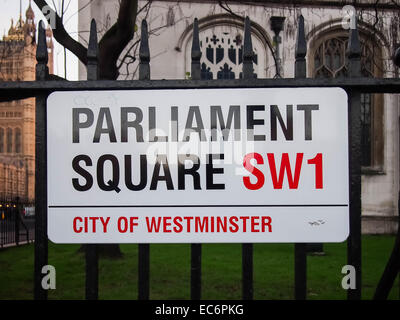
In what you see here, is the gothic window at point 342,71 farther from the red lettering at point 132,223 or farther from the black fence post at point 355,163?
the red lettering at point 132,223

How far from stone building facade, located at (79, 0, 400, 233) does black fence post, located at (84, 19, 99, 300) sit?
460 inches

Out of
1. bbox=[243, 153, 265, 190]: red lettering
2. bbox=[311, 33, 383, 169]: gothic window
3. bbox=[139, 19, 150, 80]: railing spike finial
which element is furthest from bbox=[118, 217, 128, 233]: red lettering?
bbox=[311, 33, 383, 169]: gothic window

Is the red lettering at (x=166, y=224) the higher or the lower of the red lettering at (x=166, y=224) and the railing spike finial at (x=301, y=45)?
the lower

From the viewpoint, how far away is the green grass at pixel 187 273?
5.69 m

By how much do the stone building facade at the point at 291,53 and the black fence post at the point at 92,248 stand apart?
38.4ft

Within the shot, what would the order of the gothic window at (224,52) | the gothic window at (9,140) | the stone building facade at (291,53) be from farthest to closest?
the gothic window at (9,140) < the gothic window at (224,52) < the stone building facade at (291,53)

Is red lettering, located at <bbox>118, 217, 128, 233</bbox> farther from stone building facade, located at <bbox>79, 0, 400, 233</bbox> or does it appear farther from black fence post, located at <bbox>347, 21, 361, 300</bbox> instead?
stone building facade, located at <bbox>79, 0, 400, 233</bbox>

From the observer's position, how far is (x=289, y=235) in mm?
2580

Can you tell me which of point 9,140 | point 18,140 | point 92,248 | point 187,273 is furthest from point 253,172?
point 9,140

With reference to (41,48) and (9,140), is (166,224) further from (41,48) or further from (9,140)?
(9,140)

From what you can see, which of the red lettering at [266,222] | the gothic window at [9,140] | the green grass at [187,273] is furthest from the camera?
the gothic window at [9,140]

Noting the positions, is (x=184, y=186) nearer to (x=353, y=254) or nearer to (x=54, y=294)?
(x=353, y=254)

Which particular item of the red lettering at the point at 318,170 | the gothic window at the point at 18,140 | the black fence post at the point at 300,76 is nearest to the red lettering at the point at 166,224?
the black fence post at the point at 300,76

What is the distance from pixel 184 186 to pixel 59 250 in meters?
7.90
